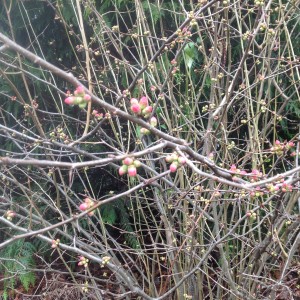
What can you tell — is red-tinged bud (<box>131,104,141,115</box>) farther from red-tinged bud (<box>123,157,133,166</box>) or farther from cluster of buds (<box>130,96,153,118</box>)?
red-tinged bud (<box>123,157,133,166</box>)

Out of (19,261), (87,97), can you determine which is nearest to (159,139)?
(87,97)

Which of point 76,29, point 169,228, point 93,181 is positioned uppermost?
point 76,29

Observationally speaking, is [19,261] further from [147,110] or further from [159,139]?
[147,110]

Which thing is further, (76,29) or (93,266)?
(93,266)

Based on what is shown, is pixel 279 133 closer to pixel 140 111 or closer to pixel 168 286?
pixel 168 286

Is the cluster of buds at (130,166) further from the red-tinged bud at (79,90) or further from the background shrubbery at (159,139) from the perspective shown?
the background shrubbery at (159,139)

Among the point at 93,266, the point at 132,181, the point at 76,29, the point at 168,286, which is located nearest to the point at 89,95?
the point at 132,181

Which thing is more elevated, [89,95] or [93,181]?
[89,95]

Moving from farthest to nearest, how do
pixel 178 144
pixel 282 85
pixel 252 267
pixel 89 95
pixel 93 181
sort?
pixel 93 181, pixel 282 85, pixel 252 267, pixel 178 144, pixel 89 95

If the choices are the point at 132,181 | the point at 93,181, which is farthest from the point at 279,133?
the point at 93,181

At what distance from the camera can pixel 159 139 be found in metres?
2.09

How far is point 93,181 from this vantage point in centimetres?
424

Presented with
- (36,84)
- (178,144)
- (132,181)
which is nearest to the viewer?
(178,144)

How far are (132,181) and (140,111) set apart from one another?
2.18 meters
